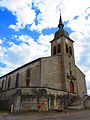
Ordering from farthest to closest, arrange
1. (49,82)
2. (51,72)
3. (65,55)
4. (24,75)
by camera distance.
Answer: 1. (65,55)
2. (24,75)
3. (51,72)
4. (49,82)

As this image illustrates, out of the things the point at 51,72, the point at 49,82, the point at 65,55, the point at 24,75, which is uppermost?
the point at 65,55

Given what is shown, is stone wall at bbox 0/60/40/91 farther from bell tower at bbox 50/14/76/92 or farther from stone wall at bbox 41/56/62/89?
bell tower at bbox 50/14/76/92

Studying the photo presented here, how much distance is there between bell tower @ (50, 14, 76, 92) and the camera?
25359mm

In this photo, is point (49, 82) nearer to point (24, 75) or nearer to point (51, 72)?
point (51, 72)

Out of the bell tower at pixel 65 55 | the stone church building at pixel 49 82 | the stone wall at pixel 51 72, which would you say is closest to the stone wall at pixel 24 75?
the stone church building at pixel 49 82

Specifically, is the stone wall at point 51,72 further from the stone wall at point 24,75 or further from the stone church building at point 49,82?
the stone wall at point 24,75

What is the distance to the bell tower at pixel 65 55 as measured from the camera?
25.4 meters

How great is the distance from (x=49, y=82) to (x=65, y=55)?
23.8 ft

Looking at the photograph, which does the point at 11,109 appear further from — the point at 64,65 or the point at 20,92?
the point at 64,65

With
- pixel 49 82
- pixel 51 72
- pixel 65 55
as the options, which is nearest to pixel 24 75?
pixel 51 72

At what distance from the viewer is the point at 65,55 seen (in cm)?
2722

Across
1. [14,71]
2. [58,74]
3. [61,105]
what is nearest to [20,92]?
[61,105]

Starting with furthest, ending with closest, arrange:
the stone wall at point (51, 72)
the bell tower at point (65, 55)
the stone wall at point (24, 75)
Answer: the bell tower at point (65, 55)
the stone wall at point (24, 75)
the stone wall at point (51, 72)

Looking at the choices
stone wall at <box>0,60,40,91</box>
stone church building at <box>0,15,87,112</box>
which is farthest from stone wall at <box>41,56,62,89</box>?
stone wall at <box>0,60,40,91</box>
